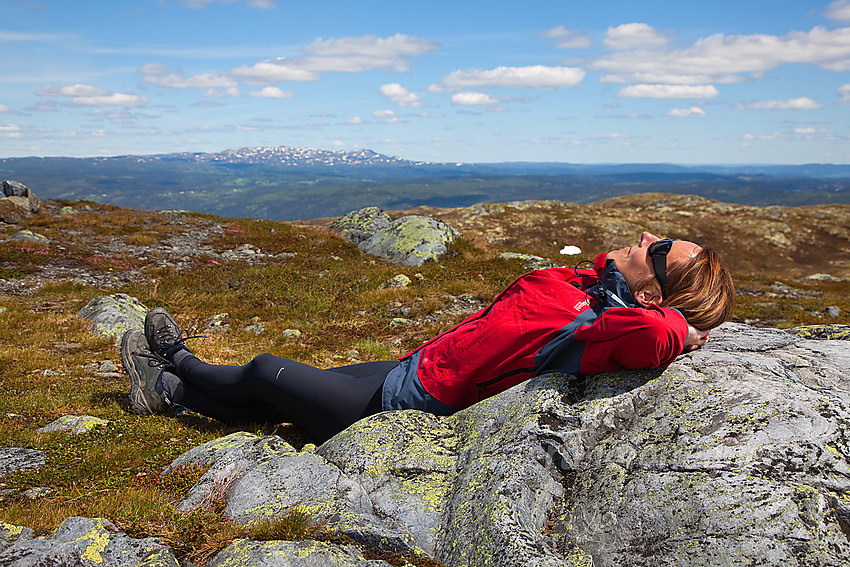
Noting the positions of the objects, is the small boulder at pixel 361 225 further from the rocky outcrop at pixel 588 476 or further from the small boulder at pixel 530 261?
the rocky outcrop at pixel 588 476

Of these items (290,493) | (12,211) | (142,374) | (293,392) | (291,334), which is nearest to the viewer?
(290,493)

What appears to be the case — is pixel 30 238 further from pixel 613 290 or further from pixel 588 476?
pixel 588 476

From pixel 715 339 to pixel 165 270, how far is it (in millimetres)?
20884

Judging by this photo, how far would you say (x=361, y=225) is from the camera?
112 ft

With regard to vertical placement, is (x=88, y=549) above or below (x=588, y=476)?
below

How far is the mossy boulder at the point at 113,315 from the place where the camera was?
12.9 meters

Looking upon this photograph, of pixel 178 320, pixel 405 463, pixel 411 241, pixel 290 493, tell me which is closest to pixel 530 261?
pixel 411 241

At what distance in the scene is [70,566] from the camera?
3500 mm

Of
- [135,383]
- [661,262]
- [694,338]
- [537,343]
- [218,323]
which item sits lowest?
[218,323]

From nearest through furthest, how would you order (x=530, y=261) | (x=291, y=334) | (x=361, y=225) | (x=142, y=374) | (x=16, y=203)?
(x=142, y=374)
(x=291, y=334)
(x=530, y=261)
(x=16, y=203)
(x=361, y=225)

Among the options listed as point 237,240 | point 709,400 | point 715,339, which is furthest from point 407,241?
point 709,400

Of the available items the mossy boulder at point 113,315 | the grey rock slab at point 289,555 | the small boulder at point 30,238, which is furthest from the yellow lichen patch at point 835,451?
the small boulder at point 30,238

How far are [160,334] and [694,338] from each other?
294 inches

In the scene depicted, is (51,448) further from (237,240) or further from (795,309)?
(795,309)
